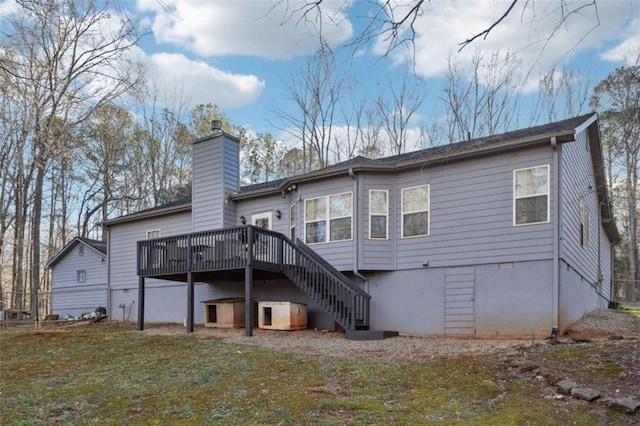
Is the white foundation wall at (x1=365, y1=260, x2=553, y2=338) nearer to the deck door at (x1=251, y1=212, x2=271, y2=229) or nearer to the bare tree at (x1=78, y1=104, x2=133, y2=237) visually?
the deck door at (x1=251, y1=212, x2=271, y2=229)

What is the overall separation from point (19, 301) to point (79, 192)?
7.19 metres

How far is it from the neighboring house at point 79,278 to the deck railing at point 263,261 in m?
6.42

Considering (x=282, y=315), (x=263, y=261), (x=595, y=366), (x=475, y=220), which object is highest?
(x=475, y=220)

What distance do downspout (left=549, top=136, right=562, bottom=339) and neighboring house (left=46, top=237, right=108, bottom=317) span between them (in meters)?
15.4

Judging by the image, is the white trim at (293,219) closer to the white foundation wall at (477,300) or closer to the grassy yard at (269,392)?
the white foundation wall at (477,300)

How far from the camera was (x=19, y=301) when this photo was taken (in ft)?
76.3

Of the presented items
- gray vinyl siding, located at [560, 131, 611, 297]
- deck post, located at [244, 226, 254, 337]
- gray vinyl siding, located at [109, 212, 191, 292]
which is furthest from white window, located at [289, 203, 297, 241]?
gray vinyl siding, located at [560, 131, 611, 297]

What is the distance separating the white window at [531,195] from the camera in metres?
9.98

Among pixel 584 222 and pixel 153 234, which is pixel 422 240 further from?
pixel 153 234

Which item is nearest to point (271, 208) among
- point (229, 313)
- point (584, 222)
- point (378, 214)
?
point (229, 313)

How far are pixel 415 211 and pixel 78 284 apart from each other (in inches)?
577

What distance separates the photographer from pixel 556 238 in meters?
9.72

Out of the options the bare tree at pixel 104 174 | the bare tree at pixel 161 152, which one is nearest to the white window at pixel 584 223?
the bare tree at pixel 161 152

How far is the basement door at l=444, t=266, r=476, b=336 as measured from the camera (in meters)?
10.6
